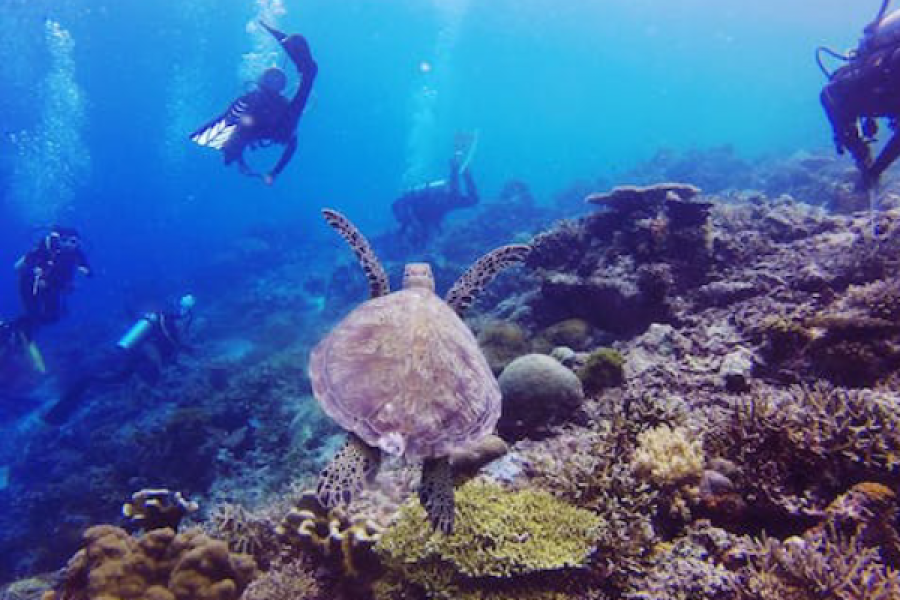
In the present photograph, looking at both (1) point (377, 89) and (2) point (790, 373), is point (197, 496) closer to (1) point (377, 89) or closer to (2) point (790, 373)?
(2) point (790, 373)

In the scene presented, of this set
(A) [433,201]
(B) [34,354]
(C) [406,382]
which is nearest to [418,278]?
(C) [406,382]

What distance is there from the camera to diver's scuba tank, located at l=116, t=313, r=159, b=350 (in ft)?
37.6

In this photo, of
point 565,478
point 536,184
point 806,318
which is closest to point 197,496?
point 565,478

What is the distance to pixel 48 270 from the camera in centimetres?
1079

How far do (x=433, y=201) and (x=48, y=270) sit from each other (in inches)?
478

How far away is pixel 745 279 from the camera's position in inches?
272

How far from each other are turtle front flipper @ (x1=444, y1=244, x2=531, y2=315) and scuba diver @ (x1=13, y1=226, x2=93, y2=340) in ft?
33.6

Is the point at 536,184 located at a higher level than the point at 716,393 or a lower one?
higher

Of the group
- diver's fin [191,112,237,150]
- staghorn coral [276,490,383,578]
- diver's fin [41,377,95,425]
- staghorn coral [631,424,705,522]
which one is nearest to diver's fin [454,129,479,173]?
diver's fin [191,112,237,150]

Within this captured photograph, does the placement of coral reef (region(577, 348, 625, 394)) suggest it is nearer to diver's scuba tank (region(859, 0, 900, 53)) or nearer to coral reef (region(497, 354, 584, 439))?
coral reef (region(497, 354, 584, 439))

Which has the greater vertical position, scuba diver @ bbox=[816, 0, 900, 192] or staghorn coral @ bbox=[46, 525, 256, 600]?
scuba diver @ bbox=[816, 0, 900, 192]

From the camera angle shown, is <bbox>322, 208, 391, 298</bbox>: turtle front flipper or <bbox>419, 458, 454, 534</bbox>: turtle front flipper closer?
<bbox>419, 458, 454, 534</bbox>: turtle front flipper

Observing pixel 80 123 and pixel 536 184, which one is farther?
pixel 80 123

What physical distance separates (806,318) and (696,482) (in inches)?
117
